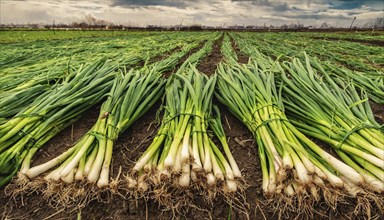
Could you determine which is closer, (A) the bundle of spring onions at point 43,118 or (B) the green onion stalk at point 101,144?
(B) the green onion stalk at point 101,144

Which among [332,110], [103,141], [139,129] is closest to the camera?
[103,141]

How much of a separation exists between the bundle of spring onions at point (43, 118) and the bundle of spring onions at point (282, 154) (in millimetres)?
1259

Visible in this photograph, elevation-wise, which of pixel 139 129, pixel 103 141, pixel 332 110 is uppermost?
pixel 332 110

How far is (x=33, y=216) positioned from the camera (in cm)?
137

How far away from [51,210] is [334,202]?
5.09 ft

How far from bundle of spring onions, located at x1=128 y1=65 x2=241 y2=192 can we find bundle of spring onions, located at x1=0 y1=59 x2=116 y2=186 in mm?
797

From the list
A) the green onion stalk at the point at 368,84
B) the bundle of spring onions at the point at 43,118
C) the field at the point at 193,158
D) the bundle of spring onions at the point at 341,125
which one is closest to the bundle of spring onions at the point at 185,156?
the field at the point at 193,158

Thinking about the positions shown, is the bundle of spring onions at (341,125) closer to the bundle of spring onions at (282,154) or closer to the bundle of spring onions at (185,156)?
the bundle of spring onions at (282,154)

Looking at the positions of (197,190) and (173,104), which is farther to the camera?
(173,104)

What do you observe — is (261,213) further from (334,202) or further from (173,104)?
(173,104)

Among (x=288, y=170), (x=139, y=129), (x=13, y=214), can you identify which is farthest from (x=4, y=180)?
(x=288, y=170)

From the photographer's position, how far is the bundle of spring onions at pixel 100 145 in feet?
4.83

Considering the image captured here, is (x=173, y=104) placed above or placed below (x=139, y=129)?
above

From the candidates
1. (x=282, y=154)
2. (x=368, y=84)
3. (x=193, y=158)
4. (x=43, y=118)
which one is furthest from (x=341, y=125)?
(x=43, y=118)
